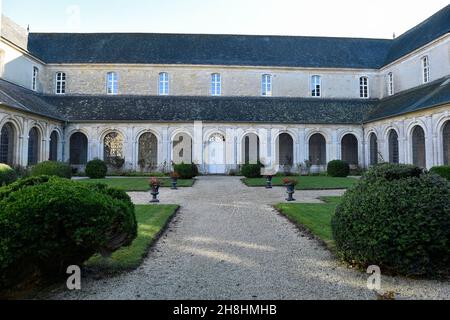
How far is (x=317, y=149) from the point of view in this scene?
96.9 feet

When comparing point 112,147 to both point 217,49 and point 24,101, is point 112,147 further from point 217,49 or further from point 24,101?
point 217,49

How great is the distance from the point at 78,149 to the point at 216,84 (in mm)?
13199

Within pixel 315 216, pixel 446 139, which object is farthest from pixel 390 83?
pixel 315 216

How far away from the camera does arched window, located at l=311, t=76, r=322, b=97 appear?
30.3 m

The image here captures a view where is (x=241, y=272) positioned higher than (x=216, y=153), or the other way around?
(x=216, y=153)

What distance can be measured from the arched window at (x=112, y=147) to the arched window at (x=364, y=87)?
22.0 meters

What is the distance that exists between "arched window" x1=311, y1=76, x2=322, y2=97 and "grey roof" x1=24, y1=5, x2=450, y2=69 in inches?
→ 45.6

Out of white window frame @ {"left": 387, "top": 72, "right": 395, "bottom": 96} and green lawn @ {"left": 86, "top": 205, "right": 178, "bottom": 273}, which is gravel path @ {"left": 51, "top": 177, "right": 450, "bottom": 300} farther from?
white window frame @ {"left": 387, "top": 72, "right": 395, "bottom": 96}

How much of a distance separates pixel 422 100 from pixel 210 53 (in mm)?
18115

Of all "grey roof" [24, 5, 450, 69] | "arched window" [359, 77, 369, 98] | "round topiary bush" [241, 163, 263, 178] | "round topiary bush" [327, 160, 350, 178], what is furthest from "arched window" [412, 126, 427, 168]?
"round topiary bush" [241, 163, 263, 178]

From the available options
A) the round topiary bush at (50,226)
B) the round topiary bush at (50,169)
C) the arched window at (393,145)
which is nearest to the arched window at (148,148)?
the round topiary bush at (50,169)

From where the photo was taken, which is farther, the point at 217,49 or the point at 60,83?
the point at 217,49

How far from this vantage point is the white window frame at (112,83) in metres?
28.9
